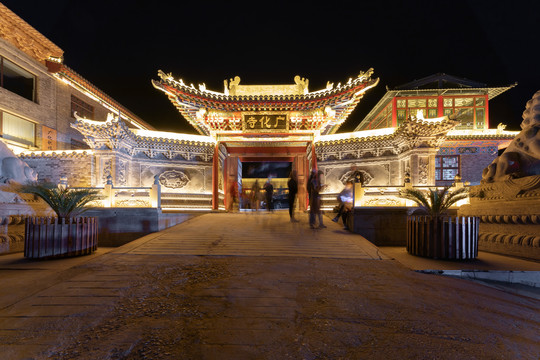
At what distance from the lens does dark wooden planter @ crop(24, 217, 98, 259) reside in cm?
509

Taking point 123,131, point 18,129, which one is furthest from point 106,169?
point 18,129

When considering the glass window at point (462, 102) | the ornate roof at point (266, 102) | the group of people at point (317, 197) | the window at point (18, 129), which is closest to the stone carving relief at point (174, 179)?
the ornate roof at point (266, 102)

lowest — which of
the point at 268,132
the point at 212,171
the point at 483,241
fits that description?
the point at 483,241

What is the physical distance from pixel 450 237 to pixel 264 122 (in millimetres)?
9330

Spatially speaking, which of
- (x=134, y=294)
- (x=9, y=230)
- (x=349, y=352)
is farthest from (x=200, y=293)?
(x=9, y=230)

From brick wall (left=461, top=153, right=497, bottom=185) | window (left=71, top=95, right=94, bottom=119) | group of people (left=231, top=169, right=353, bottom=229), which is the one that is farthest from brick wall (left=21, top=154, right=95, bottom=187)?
brick wall (left=461, top=153, right=497, bottom=185)

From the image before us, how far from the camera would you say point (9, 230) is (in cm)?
611

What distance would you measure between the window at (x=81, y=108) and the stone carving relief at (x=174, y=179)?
9.39 metres

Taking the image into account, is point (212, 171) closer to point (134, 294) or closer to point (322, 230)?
point (322, 230)

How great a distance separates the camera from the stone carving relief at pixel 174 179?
13.3 m

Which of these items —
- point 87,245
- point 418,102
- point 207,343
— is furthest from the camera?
point 418,102

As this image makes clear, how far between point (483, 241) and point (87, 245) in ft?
31.9

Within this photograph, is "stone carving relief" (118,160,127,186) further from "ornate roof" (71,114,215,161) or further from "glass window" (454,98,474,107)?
"glass window" (454,98,474,107)

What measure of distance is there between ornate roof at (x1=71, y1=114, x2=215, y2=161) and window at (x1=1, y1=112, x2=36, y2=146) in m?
4.85
